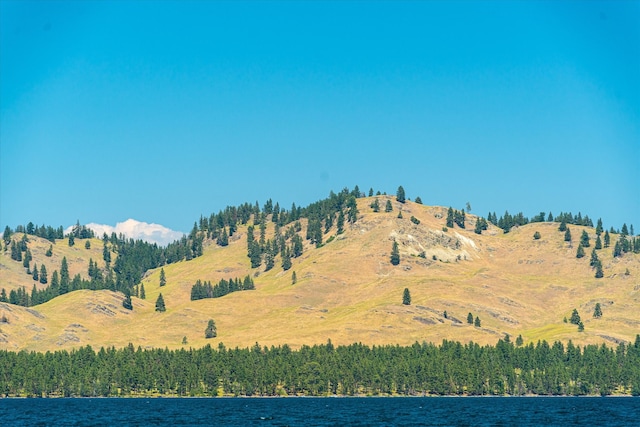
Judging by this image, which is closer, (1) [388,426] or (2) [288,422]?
(1) [388,426]

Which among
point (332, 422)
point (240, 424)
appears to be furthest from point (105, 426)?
point (332, 422)

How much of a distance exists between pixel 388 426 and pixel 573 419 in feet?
151

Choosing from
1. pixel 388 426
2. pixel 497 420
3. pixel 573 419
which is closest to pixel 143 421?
pixel 388 426

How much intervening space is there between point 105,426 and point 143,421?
1343 centimetres

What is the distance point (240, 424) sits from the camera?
185875 millimetres

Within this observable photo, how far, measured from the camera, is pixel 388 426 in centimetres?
17725

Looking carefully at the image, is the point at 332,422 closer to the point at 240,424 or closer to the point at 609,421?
the point at 240,424

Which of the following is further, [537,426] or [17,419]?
[17,419]

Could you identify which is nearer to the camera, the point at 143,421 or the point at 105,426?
the point at 105,426

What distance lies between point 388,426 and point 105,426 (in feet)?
176

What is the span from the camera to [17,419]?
19925 centimetres

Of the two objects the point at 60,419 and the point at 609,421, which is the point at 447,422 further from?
the point at 60,419

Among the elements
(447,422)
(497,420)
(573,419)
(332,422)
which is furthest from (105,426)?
(573,419)

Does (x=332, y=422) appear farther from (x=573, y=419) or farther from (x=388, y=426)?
(x=573, y=419)
